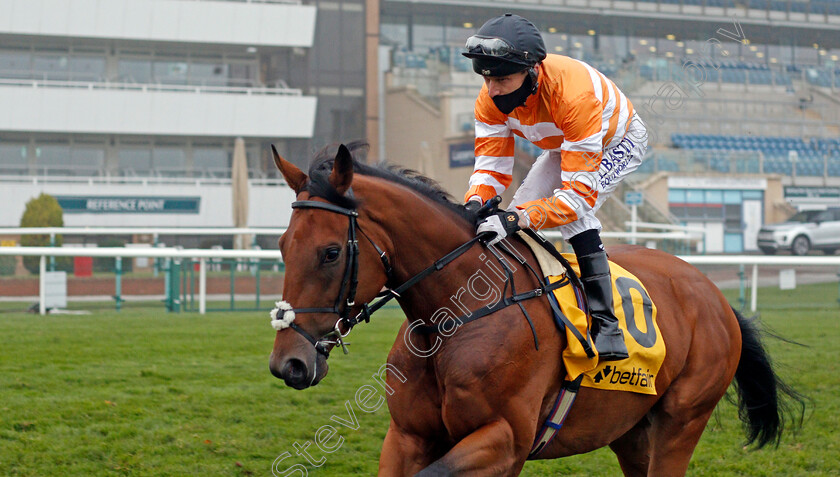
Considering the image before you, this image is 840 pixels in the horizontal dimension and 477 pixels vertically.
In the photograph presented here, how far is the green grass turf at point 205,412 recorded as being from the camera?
450cm

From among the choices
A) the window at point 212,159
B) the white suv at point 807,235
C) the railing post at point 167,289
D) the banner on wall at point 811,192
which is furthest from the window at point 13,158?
the banner on wall at point 811,192

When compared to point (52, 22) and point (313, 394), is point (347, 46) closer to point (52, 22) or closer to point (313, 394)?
point (52, 22)

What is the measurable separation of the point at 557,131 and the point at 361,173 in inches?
31.9

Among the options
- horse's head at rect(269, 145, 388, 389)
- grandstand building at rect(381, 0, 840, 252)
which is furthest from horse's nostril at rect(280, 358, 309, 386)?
grandstand building at rect(381, 0, 840, 252)

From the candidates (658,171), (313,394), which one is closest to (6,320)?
(313,394)

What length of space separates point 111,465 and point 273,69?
997 inches

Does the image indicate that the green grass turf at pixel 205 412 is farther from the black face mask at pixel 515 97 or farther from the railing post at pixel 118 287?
the railing post at pixel 118 287

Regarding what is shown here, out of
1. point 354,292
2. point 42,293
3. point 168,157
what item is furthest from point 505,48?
point 168,157

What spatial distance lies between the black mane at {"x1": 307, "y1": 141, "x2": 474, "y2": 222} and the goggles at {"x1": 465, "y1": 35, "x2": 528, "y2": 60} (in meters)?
0.48

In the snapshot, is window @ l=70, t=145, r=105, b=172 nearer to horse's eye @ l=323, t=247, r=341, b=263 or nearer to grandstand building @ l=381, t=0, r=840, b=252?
grandstand building @ l=381, t=0, r=840, b=252

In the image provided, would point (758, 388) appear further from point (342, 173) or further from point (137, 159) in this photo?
point (137, 159)

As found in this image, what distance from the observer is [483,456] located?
8.49 ft

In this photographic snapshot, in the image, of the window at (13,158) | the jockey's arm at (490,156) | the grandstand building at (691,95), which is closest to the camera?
the jockey's arm at (490,156)

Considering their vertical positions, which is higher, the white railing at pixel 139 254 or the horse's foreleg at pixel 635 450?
the horse's foreleg at pixel 635 450
